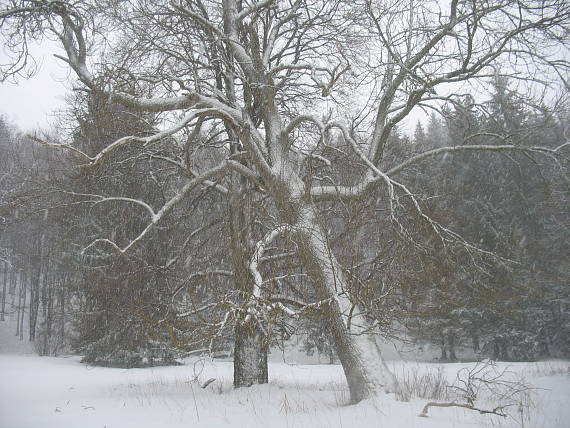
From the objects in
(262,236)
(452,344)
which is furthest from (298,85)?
(452,344)

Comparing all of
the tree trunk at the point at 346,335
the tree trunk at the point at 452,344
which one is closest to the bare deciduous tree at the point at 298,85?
the tree trunk at the point at 346,335

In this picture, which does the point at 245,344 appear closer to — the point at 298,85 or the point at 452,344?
the point at 298,85

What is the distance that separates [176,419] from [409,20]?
747 cm

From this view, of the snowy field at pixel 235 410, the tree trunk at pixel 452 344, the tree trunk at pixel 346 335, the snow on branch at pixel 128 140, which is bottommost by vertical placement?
the tree trunk at pixel 452 344

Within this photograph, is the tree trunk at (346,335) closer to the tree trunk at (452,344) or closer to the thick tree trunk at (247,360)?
the thick tree trunk at (247,360)

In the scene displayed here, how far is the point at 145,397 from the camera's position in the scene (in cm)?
768

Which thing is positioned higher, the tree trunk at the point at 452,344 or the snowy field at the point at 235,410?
the snowy field at the point at 235,410

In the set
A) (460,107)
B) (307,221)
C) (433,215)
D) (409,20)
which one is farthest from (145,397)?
(409,20)

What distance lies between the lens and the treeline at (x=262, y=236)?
5703mm

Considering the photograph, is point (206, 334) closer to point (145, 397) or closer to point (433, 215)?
point (145, 397)

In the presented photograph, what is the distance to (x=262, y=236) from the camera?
828 cm

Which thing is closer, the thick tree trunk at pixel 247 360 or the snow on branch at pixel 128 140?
the snow on branch at pixel 128 140

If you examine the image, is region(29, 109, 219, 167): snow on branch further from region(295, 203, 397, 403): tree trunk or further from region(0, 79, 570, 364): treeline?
region(295, 203, 397, 403): tree trunk

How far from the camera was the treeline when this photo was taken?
18.7 feet
